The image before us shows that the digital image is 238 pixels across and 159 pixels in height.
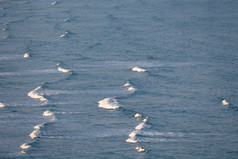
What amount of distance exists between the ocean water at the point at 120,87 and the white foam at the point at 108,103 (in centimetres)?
1

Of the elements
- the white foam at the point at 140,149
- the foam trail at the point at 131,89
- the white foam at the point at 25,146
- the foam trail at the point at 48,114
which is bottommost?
the white foam at the point at 140,149

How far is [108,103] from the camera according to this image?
644 cm

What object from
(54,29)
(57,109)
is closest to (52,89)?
(57,109)

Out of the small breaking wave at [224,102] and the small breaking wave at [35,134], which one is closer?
the small breaking wave at [35,134]

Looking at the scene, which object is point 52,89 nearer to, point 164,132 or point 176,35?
point 164,132

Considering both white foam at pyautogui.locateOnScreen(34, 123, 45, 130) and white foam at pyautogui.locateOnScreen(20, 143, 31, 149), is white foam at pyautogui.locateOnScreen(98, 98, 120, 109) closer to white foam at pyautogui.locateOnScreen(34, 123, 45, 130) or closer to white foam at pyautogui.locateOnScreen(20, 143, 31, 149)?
white foam at pyautogui.locateOnScreen(34, 123, 45, 130)

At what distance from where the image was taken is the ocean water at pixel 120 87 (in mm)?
5105


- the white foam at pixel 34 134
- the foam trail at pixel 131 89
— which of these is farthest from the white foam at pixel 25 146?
the foam trail at pixel 131 89

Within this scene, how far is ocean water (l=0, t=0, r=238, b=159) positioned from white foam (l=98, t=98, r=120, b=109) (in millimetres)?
13

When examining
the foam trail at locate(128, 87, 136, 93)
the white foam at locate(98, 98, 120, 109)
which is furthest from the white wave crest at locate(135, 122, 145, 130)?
the foam trail at locate(128, 87, 136, 93)

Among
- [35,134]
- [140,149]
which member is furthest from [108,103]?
[140,149]

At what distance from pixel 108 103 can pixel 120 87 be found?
0.81 metres

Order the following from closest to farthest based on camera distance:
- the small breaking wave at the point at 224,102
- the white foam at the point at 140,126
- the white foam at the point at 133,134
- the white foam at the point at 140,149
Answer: the white foam at the point at 140,149
the white foam at the point at 133,134
the white foam at the point at 140,126
the small breaking wave at the point at 224,102

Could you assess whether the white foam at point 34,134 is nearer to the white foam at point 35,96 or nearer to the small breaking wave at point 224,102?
the white foam at point 35,96
